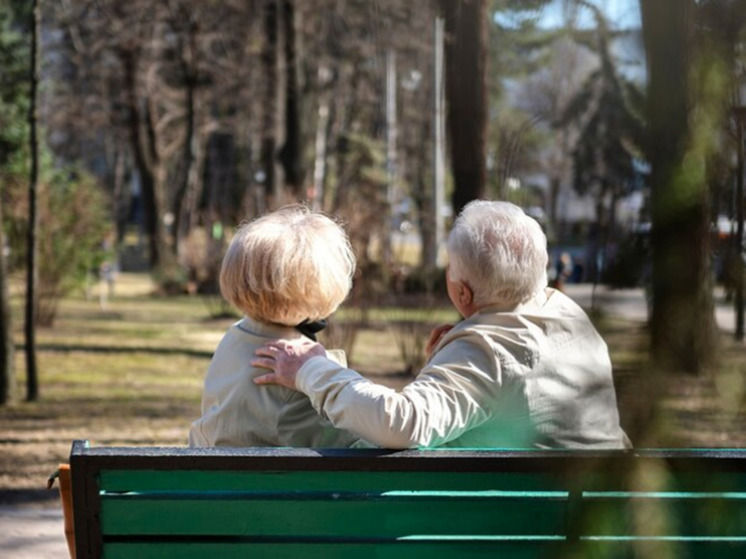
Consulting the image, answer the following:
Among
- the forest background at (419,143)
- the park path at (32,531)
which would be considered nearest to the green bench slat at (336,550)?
the forest background at (419,143)

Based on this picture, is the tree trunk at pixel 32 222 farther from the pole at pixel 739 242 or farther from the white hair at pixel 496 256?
the pole at pixel 739 242

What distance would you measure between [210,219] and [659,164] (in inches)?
1017

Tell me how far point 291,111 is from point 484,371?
21.0 m

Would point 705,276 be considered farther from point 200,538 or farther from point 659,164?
point 200,538

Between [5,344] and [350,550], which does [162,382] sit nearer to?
[5,344]

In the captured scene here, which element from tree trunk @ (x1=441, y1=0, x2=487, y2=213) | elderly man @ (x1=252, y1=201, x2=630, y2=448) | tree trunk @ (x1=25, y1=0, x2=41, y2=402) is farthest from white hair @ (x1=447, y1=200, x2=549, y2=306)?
tree trunk @ (x1=25, y1=0, x2=41, y2=402)

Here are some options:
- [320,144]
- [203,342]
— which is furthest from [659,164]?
[320,144]

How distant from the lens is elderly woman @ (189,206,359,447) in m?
2.59

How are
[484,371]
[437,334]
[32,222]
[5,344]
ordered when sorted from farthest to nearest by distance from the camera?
[32,222] → [5,344] → [437,334] → [484,371]

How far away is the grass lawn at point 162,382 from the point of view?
53.3 inches

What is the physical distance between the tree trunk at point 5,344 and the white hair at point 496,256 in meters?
7.24

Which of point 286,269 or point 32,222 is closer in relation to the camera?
point 286,269

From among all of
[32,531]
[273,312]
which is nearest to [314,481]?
[273,312]

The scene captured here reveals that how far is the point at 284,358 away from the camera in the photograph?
2.56m
